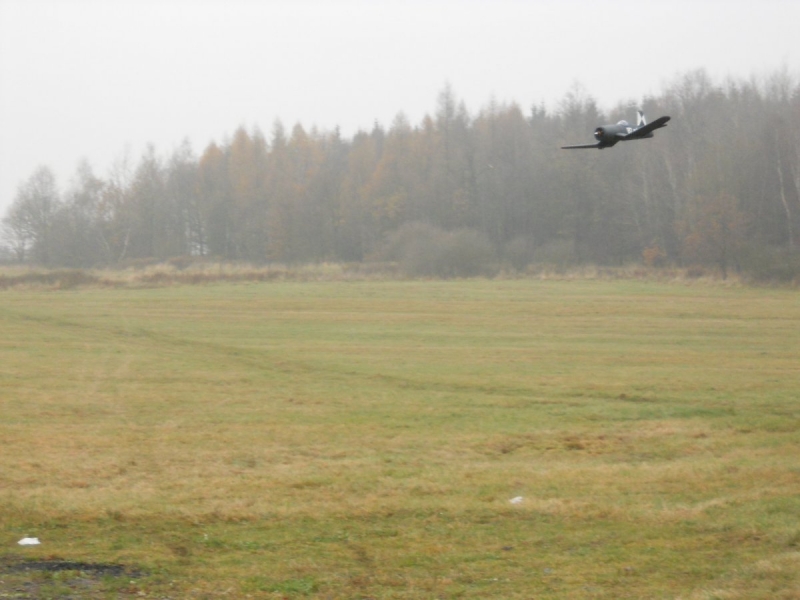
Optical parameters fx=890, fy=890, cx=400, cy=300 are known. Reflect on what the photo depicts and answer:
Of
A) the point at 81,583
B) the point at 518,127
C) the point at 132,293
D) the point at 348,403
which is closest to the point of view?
the point at 81,583

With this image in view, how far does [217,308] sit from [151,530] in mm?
33734

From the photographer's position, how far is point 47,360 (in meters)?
28.3

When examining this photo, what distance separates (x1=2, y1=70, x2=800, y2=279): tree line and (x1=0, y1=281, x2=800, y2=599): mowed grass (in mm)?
20279

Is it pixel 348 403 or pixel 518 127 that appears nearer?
pixel 348 403

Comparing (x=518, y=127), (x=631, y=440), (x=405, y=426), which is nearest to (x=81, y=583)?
(x=405, y=426)

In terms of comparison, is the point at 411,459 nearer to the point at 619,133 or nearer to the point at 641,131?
the point at 619,133

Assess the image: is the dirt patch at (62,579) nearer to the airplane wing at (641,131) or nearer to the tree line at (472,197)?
the airplane wing at (641,131)

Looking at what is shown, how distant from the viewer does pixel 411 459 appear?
620 inches

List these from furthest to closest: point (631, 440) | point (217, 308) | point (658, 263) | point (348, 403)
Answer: point (658, 263) < point (217, 308) < point (348, 403) < point (631, 440)

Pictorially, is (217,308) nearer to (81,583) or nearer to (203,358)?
(203,358)

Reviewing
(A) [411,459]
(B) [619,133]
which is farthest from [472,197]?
(B) [619,133]

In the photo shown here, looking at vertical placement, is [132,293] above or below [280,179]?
below

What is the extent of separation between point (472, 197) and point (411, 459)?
231ft

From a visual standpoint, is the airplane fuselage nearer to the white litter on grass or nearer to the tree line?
the white litter on grass
